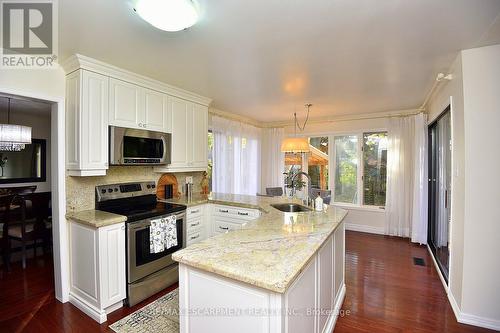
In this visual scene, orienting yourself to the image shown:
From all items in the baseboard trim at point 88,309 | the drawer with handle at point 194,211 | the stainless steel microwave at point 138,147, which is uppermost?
the stainless steel microwave at point 138,147

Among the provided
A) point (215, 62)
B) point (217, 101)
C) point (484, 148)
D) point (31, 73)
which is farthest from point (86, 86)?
point (484, 148)

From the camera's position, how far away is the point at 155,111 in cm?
309

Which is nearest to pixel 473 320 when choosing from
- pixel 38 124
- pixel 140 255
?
pixel 140 255

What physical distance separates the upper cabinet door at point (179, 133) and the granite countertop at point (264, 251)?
1.81 metres

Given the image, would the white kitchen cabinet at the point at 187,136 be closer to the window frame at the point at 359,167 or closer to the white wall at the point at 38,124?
Result: the window frame at the point at 359,167

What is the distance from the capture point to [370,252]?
152 inches

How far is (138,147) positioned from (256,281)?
235cm

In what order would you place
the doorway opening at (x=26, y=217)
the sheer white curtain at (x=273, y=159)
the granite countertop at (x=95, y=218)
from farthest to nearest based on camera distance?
the sheer white curtain at (x=273, y=159)
the doorway opening at (x=26, y=217)
the granite countertop at (x=95, y=218)

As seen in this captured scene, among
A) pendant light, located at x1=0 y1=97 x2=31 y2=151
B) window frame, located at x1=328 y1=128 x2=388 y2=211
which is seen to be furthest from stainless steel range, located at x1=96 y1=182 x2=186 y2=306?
window frame, located at x1=328 y1=128 x2=388 y2=211

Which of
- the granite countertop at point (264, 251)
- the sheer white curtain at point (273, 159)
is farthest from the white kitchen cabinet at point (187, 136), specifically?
the sheer white curtain at point (273, 159)

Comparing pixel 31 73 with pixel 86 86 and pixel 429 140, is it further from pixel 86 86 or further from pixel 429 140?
pixel 429 140

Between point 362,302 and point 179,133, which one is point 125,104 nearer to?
point 179,133

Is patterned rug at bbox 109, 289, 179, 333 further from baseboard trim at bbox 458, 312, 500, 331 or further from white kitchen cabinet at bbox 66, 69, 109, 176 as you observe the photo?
baseboard trim at bbox 458, 312, 500, 331

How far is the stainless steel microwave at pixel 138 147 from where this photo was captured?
103 inches
